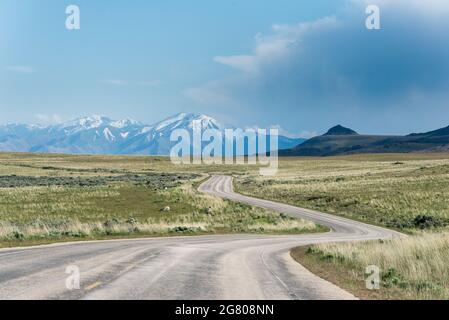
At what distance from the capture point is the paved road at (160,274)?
12.8 metres

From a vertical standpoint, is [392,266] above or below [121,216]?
above

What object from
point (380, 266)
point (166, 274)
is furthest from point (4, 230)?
point (380, 266)

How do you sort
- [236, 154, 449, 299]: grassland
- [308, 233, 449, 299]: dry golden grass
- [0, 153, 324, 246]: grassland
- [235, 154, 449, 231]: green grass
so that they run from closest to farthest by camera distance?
[308, 233, 449, 299]: dry golden grass
[236, 154, 449, 299]: grassland
[0, 153, 324, 246]: grassland
[235, 154, 449, 231]: green grass

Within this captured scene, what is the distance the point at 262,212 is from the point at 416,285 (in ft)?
125

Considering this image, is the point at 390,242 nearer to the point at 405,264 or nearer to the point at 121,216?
the point at 405,264

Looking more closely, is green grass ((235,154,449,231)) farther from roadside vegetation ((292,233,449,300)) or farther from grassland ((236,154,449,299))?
roadside vegetation ((292,233,449,300))

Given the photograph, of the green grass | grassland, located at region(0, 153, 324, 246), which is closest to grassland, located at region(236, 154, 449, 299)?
the green grass

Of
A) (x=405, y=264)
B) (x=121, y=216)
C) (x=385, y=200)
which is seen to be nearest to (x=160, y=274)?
(x=405, y=264)

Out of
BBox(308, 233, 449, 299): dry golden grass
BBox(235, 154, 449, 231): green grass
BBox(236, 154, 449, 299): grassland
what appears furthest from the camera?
BBox(235, 154, 449, 231): green grass

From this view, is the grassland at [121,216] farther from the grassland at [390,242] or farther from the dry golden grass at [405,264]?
the dry golden grass at [405,264]

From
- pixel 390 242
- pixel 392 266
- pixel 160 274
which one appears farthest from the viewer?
pixel 390 242

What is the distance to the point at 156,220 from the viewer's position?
152 feet

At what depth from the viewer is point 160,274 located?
1627 cm

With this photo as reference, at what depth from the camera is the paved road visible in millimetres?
12820
